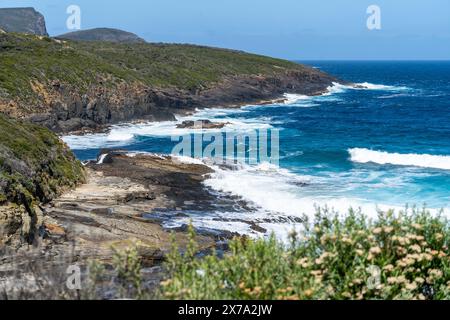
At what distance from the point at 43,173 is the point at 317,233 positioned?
1854cm

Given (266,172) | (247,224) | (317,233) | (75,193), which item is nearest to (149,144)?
(266,172)

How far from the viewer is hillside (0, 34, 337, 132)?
177ft

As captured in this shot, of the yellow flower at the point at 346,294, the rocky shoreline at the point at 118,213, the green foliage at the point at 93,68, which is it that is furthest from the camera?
the green foliage at the point at 93,68

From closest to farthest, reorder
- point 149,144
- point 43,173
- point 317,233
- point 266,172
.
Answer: point 317,233
point 43,173
point 266,172
point 149,144

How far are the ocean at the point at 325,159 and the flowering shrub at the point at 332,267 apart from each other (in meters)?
1.04

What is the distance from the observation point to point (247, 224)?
22688 mm

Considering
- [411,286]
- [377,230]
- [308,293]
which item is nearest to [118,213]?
[377,230]

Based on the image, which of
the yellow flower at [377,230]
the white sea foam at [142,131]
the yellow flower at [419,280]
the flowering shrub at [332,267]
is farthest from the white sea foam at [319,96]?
the yellow flower at [419,280]

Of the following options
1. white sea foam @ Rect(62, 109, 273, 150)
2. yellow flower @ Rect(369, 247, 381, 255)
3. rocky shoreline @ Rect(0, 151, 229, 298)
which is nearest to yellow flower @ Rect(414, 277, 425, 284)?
yellow flower @ Rect(369, 247, 381, 255)

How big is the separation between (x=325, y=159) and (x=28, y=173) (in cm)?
2390

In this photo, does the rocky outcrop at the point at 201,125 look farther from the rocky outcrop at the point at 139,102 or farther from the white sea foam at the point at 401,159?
the white sea foam at the point at 401,159

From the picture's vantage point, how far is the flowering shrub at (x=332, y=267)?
7.95 meters

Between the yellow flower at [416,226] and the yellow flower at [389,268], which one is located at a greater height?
the yellow flower at [416,226]
